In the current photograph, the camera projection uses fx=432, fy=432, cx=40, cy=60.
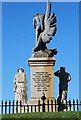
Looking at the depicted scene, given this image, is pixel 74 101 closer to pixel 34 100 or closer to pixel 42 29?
pixel 34 100

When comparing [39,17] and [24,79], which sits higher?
[39,17]

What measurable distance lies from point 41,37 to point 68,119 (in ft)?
34.1

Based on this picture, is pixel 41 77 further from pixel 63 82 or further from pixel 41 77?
pixel 63 82

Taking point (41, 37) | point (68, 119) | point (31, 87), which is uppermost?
point (41, 37)

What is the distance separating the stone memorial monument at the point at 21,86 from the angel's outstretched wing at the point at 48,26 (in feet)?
8.66

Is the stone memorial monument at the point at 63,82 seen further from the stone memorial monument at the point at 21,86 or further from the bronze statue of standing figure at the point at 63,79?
the stone memorial monument at the point at 21,86

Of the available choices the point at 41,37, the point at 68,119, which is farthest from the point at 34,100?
the point at 68,119

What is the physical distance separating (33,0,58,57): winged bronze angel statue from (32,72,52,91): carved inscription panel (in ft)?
→ 4.50

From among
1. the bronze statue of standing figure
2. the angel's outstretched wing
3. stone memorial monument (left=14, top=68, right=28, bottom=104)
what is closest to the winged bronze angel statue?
the angel's outstretched wing

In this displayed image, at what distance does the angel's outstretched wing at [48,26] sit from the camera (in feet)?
87.0

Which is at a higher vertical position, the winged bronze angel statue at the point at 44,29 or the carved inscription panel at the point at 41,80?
the winged bronze angel statue at the point at 44,29

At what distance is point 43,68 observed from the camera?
83.2 ft

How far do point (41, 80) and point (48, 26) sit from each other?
11.7 ft

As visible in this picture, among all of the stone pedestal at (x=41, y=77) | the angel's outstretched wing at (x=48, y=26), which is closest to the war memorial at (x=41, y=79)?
the stone pedestal at (x=41, y=77)
